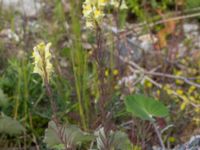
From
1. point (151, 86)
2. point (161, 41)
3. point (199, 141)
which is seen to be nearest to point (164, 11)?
point (161, 41)

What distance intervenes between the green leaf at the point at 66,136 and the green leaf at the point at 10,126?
0.35 metres

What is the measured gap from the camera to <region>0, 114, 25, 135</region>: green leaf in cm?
229

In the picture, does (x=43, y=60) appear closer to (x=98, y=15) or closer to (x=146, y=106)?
(x=98, y=15)

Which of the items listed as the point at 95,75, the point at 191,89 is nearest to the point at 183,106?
the point at 191,89

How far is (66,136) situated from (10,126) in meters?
0.41

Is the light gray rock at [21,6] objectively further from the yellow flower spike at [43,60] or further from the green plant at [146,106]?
the yellow flower spike at [43,60]

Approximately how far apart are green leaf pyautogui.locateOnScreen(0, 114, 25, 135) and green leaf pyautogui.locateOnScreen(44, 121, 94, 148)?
1.15ft

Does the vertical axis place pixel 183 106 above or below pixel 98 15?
below

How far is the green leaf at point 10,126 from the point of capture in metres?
2.29

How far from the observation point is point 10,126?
91.7 inches

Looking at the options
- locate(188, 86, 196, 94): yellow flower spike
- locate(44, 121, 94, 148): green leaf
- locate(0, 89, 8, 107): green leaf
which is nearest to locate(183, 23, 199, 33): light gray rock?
locate(188, 86, 196, 94): yellow flower spike

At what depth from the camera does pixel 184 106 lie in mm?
2801

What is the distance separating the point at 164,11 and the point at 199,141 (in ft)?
5.75

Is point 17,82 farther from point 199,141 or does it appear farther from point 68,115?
point 199,141
